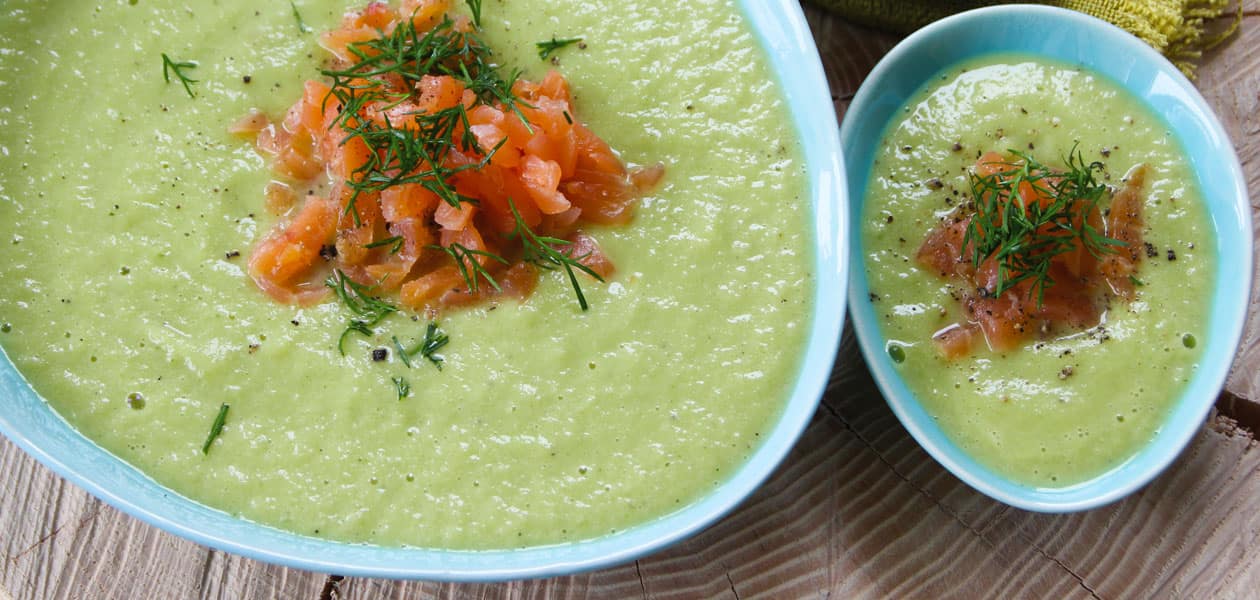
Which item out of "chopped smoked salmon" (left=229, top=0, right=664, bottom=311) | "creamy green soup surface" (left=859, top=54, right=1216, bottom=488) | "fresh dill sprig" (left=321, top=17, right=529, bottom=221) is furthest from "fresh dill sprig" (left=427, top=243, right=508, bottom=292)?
"creamy green soup surface" (left=859, top=54, right=1216, bottom=488)

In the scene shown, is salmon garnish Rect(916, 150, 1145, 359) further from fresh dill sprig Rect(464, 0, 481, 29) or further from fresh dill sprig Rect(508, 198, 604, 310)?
fresh dill sprig Rect(464, 0, 481, 29)

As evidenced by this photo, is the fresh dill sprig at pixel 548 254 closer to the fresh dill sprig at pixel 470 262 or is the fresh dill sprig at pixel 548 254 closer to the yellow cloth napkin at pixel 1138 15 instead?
the fresh dill sprig at pixel 470 262

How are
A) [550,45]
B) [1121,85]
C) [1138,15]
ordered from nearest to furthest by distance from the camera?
[550,45]
[1121,85]
[1138,15]

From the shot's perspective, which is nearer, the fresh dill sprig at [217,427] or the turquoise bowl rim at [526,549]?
the turquoise bowl rim at [526,549]

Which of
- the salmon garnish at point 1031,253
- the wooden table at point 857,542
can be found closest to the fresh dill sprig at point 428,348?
the wooden table at point 857,542

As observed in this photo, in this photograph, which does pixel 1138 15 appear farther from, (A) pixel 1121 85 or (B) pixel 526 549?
(B) pixel 526 549

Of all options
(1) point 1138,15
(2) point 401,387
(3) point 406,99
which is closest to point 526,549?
(2) point 401,387
